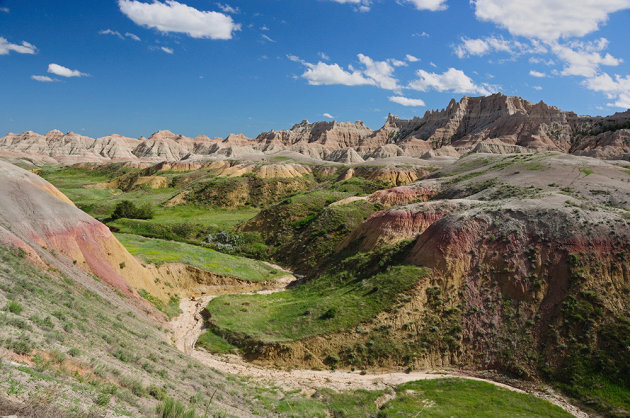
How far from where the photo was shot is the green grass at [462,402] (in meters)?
19.8

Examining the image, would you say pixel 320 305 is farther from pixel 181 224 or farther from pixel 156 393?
pixel 181 224

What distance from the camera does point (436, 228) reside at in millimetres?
33625

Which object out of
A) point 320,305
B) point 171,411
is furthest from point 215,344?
point 171,411

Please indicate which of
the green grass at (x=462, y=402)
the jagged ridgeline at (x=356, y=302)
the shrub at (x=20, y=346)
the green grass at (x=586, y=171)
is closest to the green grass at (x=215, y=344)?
the jagged ridgeline at (x=356, y=302)

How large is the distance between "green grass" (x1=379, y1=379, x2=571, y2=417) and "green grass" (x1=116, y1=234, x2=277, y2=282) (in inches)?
991

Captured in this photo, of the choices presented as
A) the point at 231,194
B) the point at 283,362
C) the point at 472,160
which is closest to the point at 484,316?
the point at 283,362

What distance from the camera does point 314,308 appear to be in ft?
99.3

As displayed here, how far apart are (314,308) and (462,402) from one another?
514 inches

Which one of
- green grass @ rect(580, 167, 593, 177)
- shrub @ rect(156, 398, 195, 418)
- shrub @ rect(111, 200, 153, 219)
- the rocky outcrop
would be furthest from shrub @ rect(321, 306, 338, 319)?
shrub @ rect(111, 200, 153, 219)

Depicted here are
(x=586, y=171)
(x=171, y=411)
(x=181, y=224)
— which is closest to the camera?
(x=171, y=411)

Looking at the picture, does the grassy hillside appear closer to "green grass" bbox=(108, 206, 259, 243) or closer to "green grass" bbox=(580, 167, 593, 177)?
"green grass" bbox=(108, 206, 259, 243)

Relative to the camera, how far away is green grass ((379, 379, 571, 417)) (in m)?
19.8

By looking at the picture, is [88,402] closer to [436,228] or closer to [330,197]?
[436,228]

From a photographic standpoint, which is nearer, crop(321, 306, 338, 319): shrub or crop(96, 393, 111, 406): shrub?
crop(96, 393, 111, 406): shrub
